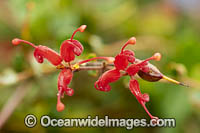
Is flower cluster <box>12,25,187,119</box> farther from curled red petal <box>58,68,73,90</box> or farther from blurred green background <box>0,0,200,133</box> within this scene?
blurred green background <box>0,0,200,133</box>

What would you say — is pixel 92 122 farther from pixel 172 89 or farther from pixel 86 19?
pixel 86 19

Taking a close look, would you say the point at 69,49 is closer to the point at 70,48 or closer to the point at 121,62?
the point at 70,48

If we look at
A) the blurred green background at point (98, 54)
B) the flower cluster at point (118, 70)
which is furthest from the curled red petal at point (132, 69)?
the blurred green background at point (98, 54)

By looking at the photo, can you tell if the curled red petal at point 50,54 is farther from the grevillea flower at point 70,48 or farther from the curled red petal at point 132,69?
the curled red petal at point 132,69

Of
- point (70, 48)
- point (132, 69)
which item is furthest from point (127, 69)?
point (70, 48)

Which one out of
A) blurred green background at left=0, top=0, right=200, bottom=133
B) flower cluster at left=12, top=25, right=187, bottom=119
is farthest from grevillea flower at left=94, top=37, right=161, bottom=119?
blurred green background at left=0, top=0, right=200, bottom=133

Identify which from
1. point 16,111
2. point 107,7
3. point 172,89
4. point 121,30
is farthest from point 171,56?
point 16,111
